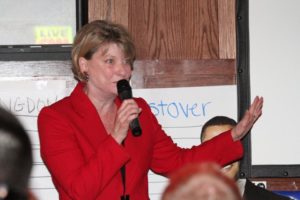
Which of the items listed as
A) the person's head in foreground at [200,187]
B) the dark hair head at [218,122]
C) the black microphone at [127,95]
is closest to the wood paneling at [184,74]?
the dark hair head at [218,122]

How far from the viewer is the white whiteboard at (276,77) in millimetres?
2555

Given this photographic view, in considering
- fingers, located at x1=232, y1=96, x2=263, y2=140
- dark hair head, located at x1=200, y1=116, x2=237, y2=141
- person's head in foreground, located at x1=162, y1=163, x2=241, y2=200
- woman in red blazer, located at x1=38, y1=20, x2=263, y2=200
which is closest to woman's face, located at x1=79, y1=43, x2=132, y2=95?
woman in red blazer, located at x1=38, y1=20, x2=263, y2=200

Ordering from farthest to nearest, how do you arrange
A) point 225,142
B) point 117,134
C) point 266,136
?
point 266,136, point 225,142, point 117,134

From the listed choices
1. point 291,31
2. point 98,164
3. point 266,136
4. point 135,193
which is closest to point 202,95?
point 266,136

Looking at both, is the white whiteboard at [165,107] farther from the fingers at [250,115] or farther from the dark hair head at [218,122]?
the fingers at [250,115]

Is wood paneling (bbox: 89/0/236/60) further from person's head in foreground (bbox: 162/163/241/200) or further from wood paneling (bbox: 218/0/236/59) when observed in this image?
person's head in foreground (bbox: 162/163/241/200)

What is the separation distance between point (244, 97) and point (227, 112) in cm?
10

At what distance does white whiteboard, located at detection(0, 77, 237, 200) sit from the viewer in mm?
2547

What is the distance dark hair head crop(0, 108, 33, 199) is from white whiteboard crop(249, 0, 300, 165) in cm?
214

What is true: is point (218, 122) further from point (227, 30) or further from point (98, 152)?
point (98, 152)

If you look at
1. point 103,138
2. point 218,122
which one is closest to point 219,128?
point 218,122

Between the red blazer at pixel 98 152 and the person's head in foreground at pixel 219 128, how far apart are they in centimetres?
29

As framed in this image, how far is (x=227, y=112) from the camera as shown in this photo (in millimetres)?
2564

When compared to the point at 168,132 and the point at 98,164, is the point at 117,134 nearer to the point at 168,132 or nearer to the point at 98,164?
the point at 98,164
